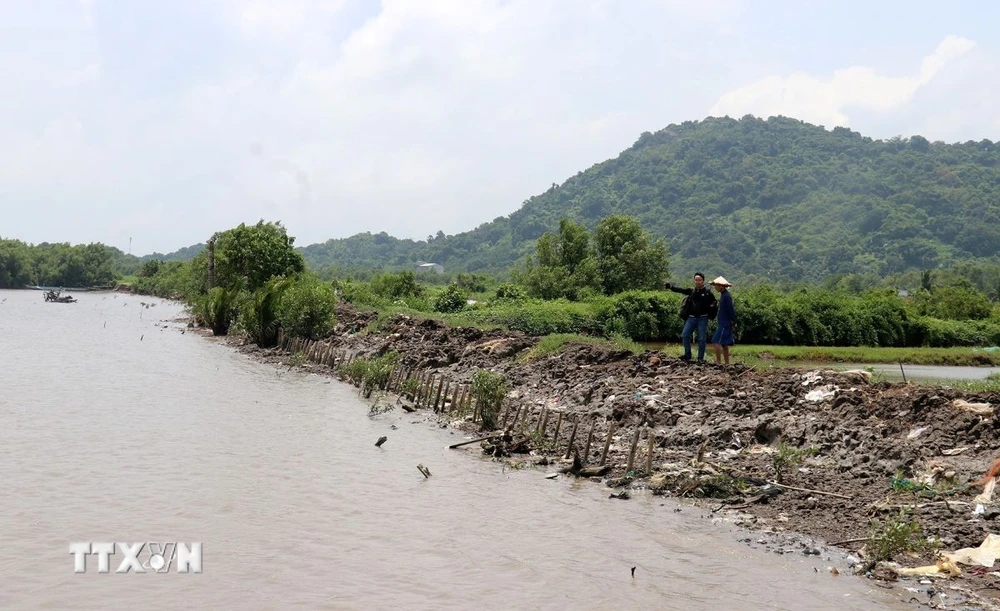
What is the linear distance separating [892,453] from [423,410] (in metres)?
11.1

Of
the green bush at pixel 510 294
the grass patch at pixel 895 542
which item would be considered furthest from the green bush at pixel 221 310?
the grass patch at pixel 895 542

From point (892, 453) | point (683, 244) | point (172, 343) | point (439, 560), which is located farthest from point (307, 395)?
point (683, 244)

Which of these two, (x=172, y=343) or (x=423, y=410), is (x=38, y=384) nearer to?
(x=423, y=410)

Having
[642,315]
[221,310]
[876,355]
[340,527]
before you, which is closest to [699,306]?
[340,527]

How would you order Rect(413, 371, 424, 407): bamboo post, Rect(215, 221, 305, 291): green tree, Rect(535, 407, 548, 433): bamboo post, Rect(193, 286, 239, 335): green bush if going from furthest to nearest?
1. Rect(215, 221, 305, 291): green tree
2. Rect(193, 286, 239, 335): green bush
3. Rect(413, 371, 424, 407): bamboo post
4. Rect(535, 407, 548, 433): bamboo post

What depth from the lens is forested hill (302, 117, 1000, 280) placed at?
12662cm

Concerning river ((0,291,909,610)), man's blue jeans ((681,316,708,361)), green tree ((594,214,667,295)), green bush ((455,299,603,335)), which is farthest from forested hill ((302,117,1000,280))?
river ((0,291,909,610))

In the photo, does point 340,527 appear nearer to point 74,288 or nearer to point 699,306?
point 699,306

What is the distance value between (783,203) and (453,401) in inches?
5677

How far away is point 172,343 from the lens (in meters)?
39.7

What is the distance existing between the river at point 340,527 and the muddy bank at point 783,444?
0.67 meters

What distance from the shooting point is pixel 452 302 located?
4872cm

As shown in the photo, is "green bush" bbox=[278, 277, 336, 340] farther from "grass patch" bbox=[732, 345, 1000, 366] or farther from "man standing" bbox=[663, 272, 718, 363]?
"man standing" bbox=[663, 272, 718, 363]

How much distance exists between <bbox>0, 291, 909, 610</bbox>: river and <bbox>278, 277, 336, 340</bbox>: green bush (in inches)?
505
